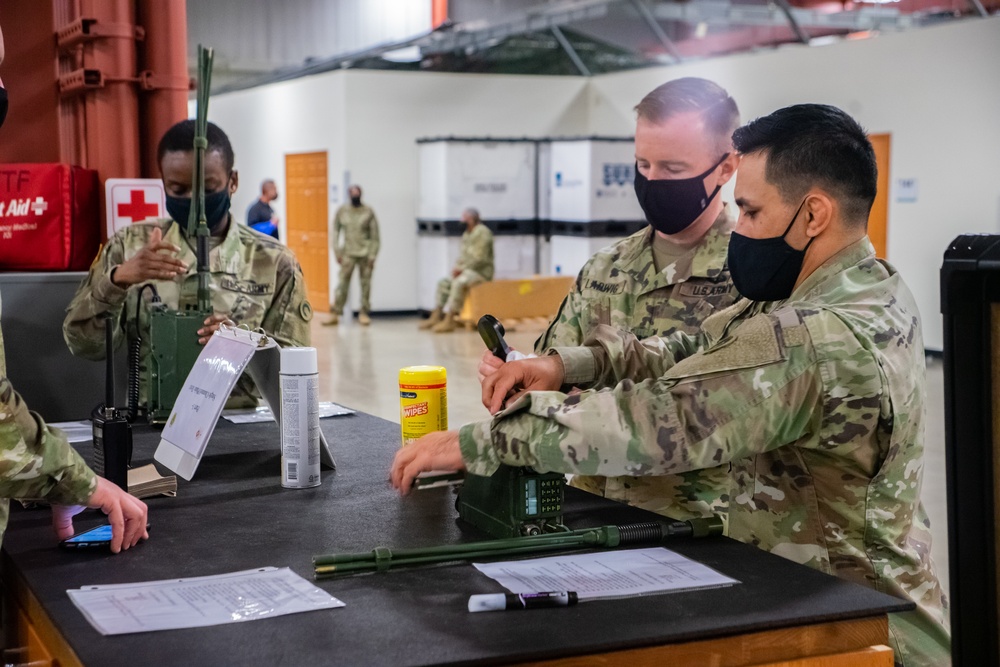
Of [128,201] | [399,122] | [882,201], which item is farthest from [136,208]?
[399,122]

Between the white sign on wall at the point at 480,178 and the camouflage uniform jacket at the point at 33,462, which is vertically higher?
the white sign on wall at the point at 480,178

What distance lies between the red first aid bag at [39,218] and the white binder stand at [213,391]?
1589 millimetres

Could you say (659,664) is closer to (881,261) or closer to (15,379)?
(881,261)

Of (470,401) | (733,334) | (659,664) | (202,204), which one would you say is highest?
(202,204)

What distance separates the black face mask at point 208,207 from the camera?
9.65 ft

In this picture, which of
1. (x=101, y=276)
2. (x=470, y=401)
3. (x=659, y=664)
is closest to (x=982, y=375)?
(x=659, y=664)

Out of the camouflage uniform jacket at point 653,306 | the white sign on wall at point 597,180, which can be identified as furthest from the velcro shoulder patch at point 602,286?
the white sign on wall at point 597,180

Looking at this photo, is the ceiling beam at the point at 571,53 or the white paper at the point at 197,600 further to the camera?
the ceiling beam at the point at 571,53

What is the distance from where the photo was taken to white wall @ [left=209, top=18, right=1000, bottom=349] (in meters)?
9.43

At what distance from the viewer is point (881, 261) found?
5.57ft

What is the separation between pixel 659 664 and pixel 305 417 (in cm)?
96

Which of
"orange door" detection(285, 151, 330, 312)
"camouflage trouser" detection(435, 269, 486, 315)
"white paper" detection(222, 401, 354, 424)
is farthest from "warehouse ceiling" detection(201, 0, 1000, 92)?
"white paper" detection(222, 401, 354, 424)

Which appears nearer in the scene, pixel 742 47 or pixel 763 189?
pixel 763 189

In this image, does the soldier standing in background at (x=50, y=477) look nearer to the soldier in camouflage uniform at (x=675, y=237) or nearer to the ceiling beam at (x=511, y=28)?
the soldier in camouflage uniform at (x=675, y=237)
